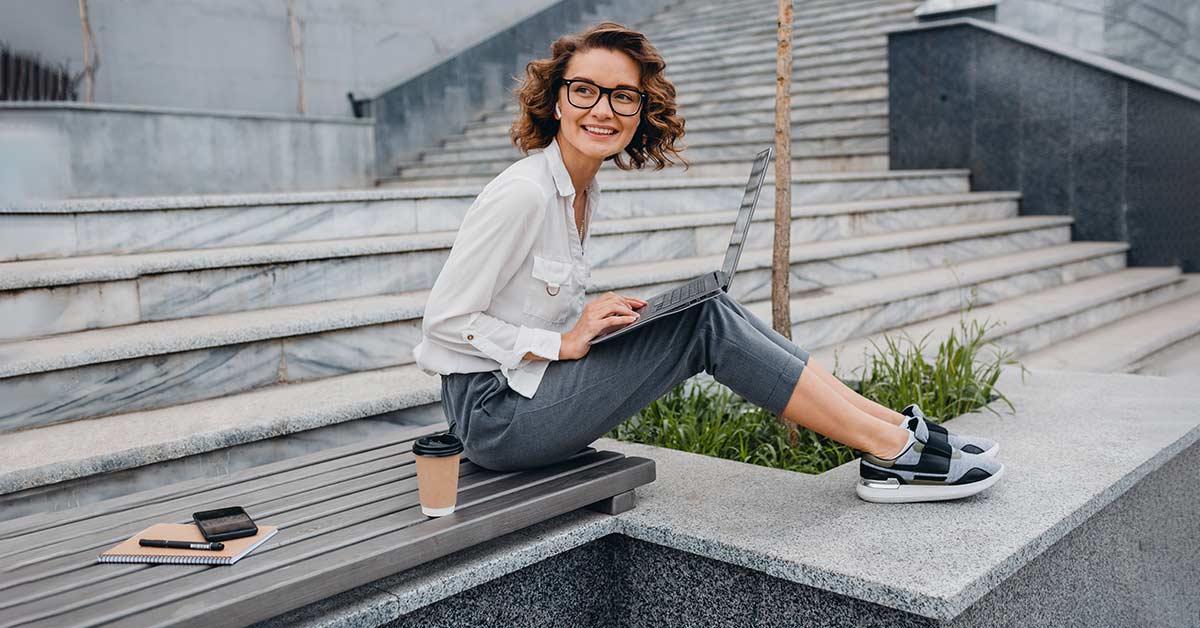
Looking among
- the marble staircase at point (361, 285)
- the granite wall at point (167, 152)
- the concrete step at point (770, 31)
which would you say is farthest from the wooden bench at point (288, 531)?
the concrete step at point (770, 31)

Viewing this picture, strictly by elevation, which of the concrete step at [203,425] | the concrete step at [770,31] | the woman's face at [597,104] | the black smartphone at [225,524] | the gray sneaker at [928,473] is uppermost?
the concrete step at [770,31]

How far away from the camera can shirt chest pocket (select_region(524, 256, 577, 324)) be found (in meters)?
2.36

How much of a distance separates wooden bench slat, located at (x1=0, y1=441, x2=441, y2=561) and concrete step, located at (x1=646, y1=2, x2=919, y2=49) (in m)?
7.54

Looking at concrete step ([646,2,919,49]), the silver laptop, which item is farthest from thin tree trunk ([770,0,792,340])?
concrete step ([646,2,919,49])

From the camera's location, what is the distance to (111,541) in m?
1.93

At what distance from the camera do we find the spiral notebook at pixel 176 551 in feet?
6.01

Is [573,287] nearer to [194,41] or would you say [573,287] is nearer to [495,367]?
[495,367]

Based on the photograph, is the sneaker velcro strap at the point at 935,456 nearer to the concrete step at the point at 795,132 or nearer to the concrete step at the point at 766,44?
the concrete step at the point at 795,132

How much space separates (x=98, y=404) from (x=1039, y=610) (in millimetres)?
2683

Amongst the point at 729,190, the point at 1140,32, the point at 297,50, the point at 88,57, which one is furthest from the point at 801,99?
the point at 88,57

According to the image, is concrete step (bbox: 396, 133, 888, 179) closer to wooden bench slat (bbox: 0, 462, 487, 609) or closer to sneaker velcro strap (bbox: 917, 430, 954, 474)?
sneaker velcro strap (bbox: 917, 430, 954, 474)

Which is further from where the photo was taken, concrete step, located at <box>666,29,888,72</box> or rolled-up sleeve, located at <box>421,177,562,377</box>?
concrete step, located at <box>666,29,888,72</box>

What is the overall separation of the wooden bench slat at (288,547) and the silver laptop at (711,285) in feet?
1.39

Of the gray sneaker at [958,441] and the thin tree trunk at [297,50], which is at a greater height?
the thin tree trunk at [297,50]
